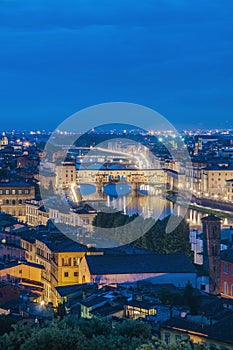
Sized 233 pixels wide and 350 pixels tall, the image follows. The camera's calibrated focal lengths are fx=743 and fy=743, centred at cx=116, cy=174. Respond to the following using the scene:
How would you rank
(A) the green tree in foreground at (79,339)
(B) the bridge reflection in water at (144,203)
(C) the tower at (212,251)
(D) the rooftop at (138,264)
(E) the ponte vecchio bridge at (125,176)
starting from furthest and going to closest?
(E) the ponte vecchio bridge at (125,176) < (B) the bridge reflection in water at (144,203) < (C) the tower at (212,251) < (D) the rooftop at (138,264) < (A) the green tree in foreground at (79,339)

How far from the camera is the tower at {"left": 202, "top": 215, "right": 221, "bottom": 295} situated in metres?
5.14

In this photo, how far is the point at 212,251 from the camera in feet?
17.3

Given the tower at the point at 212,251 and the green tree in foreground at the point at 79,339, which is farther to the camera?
the tower at the point at 212,251

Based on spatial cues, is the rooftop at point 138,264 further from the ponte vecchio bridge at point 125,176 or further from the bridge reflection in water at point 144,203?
the ponte vecchio bridge at point 125,176

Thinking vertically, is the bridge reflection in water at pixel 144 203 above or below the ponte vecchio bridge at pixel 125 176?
below

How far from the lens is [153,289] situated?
471cm

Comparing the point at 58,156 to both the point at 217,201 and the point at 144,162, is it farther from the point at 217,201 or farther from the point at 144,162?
the point at 217,201

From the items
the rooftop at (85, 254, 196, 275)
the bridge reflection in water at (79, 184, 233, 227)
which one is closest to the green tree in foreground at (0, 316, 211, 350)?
the rooftop at (85, 254, 196, 275)

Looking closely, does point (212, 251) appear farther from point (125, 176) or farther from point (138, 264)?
point (125, 176)

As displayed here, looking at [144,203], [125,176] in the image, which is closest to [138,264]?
[144,203]

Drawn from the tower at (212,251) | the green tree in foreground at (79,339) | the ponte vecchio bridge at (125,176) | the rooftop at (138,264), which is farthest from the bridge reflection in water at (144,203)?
the green tree in foreground at (79,339)

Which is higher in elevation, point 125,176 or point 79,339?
point 125,176

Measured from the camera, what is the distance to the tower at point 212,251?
5137 mm

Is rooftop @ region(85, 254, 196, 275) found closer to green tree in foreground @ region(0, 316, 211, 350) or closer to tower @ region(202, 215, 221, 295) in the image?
tower @ region(202, 215, 221, 295)
